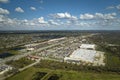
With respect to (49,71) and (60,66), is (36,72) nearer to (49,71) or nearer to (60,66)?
(49,71)

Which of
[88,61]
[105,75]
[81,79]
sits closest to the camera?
[81,79]

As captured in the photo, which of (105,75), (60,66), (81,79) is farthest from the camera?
(60,66)

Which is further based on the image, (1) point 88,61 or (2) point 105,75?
(1) point 88,61

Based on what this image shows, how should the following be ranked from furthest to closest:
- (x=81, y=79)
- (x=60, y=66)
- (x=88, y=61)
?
(x=88, y=61) → (x=60, y=66) → (x=81, y=79)

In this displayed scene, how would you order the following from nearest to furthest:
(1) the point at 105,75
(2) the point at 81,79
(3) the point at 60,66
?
(2) the point at 81,79, (1) the point at 105,75, (3) the point at 60,66

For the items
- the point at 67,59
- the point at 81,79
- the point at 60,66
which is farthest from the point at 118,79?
the point at 67,59

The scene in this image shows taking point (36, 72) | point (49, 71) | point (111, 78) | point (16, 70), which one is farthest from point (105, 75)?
point (16, 70)

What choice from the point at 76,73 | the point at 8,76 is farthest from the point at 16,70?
the point at 76,73

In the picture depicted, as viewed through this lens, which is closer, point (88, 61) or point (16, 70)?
point (16, 70)

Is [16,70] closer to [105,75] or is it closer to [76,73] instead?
[76,73]
